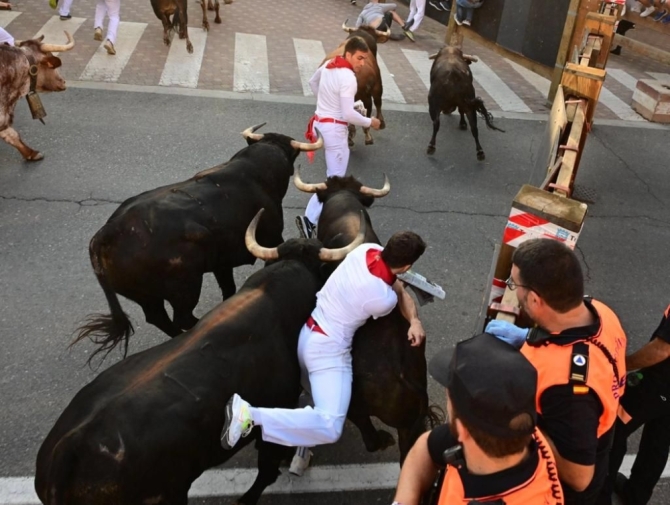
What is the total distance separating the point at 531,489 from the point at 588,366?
2.30ft

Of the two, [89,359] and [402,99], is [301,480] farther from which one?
[402,99]

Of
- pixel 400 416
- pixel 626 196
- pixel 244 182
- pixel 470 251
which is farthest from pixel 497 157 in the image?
pixel 400 416

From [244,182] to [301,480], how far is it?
8.12 ft

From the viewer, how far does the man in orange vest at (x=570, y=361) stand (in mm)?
2416

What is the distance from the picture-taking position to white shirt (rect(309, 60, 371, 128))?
6.40 meters

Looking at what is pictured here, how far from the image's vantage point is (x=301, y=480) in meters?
4.11

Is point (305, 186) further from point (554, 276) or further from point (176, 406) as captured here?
point (554, 276)

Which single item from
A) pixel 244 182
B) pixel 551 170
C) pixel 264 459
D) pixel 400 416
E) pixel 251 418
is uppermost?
pixel 551 170

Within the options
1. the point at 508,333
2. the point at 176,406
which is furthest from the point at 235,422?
the point at 508,333

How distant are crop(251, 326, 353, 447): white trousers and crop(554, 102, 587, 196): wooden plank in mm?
1864

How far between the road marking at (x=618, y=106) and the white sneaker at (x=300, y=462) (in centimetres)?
939

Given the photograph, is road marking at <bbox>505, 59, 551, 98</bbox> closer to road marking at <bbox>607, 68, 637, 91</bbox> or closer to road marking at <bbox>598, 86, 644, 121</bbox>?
road marking at <bbox>598, 86, 644, 121</bbox>

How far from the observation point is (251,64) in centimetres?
1116

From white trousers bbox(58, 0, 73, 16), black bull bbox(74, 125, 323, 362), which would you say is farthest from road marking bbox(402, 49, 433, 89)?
black bull bbox(74, 125, 323, 362)
